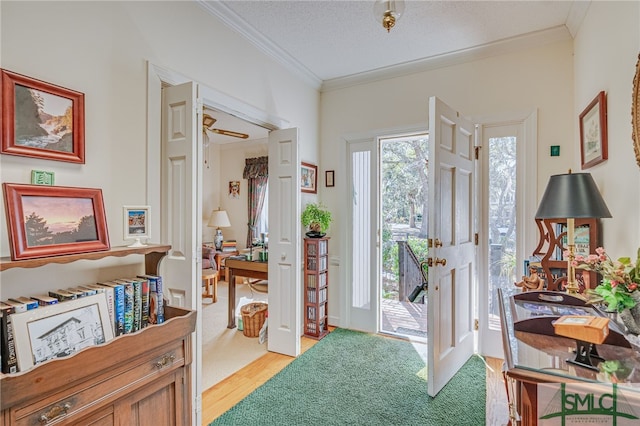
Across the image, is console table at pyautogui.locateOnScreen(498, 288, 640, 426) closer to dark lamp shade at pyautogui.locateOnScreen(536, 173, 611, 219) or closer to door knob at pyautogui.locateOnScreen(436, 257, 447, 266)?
dark lamp shade at pyautogui.locateOnScreen(536, 173, 611, 219)

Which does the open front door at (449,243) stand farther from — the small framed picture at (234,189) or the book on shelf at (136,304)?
the small framed picture at (234,189)

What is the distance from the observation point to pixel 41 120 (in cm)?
141

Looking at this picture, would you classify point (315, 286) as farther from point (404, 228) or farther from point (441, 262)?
point (404, 228)

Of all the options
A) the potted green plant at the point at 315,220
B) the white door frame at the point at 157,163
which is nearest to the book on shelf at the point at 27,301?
the white door frame at the point at 157,163

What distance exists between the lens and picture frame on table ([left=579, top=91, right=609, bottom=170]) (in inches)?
72.4

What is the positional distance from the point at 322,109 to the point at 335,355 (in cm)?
267

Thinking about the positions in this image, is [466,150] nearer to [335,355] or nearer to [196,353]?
[335,355]

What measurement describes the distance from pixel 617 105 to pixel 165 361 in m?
2.62

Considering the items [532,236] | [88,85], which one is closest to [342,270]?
[532,236]

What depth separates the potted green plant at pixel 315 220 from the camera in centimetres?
326

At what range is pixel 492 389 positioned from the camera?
2344mm

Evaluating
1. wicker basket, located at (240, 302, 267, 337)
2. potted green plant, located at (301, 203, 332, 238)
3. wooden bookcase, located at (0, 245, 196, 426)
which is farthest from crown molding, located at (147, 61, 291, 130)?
wicker basket, located at (240, 302, 267, 337)

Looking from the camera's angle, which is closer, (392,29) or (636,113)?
(636,113)

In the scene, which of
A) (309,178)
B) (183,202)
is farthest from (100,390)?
(309,178)
